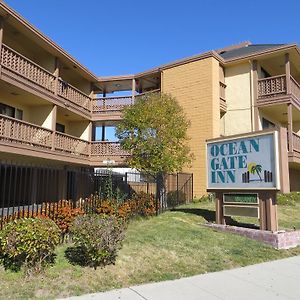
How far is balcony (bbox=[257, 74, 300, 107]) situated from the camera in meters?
21.9

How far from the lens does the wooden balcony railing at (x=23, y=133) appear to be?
51.1 feet

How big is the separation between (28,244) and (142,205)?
859cm

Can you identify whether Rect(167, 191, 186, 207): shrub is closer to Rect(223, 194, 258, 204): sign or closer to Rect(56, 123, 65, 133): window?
Result: Rect(223, 194, 258, 204): sign

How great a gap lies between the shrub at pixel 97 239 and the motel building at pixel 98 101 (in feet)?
29.3

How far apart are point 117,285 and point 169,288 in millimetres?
968

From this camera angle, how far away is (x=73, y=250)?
29.6ft

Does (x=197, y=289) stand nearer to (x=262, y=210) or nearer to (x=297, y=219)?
(x=262, y=210)

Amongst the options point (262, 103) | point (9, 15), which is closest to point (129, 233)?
point (9, 15)

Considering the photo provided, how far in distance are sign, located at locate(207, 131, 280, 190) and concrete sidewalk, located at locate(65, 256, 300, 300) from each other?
331 centimetres

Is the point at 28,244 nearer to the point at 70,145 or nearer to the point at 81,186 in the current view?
the point at 81,186

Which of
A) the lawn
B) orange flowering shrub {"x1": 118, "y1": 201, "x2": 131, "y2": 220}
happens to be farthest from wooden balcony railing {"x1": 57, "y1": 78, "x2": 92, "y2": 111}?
the lawn

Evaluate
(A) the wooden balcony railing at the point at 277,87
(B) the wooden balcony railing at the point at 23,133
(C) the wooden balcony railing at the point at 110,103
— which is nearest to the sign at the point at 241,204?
(B) the wooden balcony railing at the point at 23,133

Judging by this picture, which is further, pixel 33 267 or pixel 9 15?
pixel 9 15

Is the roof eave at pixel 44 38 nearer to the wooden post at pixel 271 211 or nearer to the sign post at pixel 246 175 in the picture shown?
the sign post at pixel 246 175
